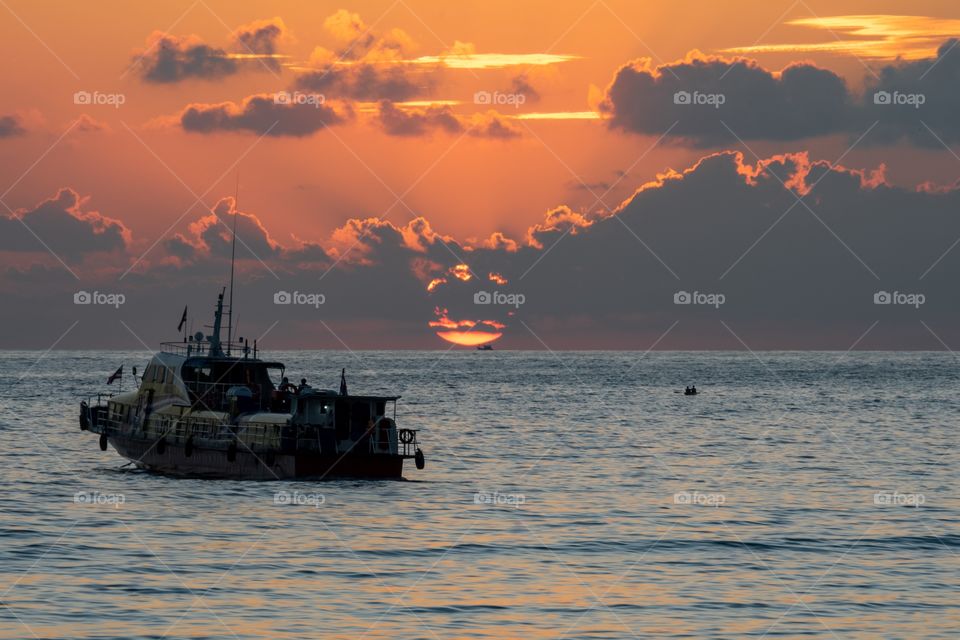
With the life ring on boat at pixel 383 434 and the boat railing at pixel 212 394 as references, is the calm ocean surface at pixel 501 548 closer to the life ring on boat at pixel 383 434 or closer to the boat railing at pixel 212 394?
the life ring on boat at pixel 383 434

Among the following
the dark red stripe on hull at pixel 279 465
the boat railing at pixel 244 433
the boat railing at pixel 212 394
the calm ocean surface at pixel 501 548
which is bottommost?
the calm ocean surface at pixel 501 548

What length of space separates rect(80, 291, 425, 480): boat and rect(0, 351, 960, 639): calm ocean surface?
106cm

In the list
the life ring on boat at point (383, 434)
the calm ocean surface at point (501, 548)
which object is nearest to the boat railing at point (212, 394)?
the calm ocean surface at point (501, 548)

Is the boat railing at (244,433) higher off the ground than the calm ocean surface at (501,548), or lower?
higher

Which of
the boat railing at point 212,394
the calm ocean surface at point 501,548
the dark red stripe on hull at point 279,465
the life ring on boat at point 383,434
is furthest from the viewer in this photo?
the boat railing at point 212,394

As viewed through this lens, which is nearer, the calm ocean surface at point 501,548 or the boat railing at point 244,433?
the calm ocean surface at point 501,548

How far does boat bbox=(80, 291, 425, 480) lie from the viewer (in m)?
58.6

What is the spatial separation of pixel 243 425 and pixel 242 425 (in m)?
0.06

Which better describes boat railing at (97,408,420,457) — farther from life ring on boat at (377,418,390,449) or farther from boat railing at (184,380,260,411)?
boat railing at (184,380,260,411)

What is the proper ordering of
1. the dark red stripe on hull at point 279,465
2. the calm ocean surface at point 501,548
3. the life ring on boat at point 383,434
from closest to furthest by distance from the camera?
1. the calm ocean surface at point 501,548
2. the dark red stripe on hull at point 279,465
3. the life ring on boat at point 383,434

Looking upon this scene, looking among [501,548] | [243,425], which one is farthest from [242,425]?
[501,548]

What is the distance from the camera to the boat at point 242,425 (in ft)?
192

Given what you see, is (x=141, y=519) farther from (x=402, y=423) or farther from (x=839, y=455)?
(x=402, y=423)

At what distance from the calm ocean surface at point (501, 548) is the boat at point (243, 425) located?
1064 mm
